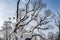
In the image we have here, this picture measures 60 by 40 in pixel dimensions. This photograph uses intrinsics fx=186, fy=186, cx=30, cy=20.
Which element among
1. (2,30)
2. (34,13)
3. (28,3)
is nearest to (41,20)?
(34,13)

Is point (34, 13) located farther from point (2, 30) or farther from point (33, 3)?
point (2, 30)

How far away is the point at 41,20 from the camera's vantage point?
28.0 meters

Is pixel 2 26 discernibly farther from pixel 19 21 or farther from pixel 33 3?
pixel 19 21

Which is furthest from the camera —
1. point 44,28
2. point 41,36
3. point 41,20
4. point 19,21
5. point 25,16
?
point 41,36

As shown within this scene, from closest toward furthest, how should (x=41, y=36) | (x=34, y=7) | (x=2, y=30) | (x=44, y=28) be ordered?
1. (x=34, y=7)
2. (x=44, y=28)
3. (x=41, y=36)
4. (x=2, y=30)

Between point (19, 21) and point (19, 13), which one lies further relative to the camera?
point (19, 13)

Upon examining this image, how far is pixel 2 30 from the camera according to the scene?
156 ft

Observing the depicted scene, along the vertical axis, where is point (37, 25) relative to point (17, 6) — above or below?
below

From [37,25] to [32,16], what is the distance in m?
2.95

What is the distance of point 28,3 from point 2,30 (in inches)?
995

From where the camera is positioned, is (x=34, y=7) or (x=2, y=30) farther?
(x=2, y=30)

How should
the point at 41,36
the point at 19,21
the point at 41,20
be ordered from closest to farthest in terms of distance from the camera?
the point at 19,21 < the point at 41,20 < the point at 41,36

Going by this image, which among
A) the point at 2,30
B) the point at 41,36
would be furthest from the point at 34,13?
the point at 2,30

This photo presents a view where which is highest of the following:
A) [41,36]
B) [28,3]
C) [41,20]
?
[28,3]
